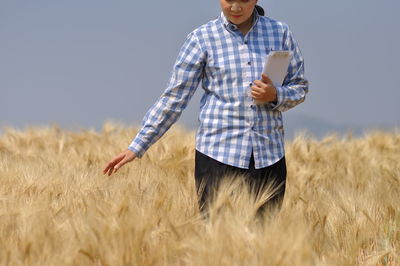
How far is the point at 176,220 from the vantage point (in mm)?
2141

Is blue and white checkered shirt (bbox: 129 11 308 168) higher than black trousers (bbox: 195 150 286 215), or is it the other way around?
blue and white checkered shirt (bbox: 129 11 308 168)

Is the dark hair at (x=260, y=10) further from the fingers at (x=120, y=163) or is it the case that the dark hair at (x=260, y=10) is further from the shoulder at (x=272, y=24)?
the fingers at (x=120, y=163)

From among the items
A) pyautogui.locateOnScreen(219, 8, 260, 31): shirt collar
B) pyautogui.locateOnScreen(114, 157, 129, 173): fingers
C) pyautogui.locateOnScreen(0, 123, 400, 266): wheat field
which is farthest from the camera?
pyautogui.locateOnScreen(114, 157, 129, 173): fingers

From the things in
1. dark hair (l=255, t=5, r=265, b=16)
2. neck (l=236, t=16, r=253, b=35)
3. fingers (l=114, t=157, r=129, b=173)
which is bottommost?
fingers (l=114, t=157, r=129, b=173)

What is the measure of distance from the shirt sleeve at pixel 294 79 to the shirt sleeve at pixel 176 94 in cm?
32

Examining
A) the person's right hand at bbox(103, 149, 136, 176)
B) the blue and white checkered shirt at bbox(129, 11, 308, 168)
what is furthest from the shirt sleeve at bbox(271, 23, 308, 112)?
the person's right hand at bbox(103, 149, 136, 176)

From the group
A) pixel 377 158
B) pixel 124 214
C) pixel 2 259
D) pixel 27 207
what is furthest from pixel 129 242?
pixel 377 158

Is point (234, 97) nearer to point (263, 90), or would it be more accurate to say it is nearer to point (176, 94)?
point (263, 90)

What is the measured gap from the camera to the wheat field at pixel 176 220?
1749 mm

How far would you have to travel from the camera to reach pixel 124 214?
6.48 feet

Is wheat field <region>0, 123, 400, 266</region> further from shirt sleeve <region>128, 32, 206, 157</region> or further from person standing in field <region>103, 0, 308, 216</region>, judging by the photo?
shirt sleeve <region>128, 32, 206, 157</region>

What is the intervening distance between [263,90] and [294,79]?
297 mm

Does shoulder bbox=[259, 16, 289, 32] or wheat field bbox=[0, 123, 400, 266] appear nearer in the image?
wheat field bbox=[0, 123, 400, 266]

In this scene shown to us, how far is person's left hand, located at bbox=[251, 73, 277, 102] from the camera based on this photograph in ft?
7.36
